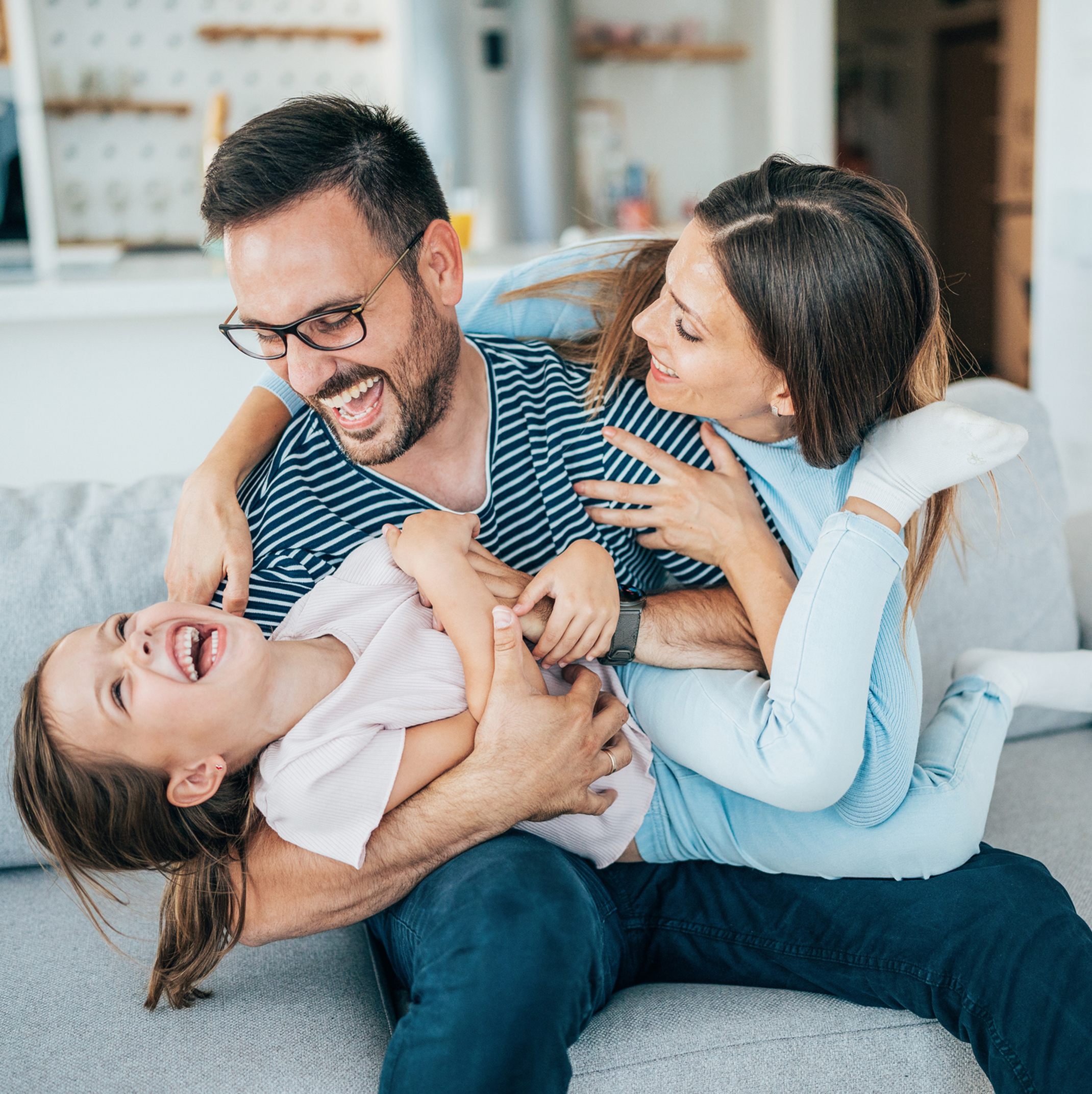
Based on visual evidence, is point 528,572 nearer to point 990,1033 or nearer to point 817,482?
point 817,482

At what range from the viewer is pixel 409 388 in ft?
4.75

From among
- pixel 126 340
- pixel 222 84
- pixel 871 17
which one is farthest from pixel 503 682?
pixel 871 17

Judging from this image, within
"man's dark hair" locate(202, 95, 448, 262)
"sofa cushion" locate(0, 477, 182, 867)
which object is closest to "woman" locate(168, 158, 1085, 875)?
"man's dark hair" locate(202, 95, 448, 262)

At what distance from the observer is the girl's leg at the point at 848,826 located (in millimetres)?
1321

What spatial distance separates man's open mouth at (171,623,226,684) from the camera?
1.25m

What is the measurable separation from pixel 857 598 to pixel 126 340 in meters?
1.82

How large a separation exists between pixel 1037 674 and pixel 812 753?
560 mm

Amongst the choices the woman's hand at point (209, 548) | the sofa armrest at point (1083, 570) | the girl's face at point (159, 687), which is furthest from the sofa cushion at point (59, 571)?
the sofa armrest at point (1083, 570)

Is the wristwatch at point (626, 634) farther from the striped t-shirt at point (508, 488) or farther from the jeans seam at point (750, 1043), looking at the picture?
the jeans seam at point (750, 1043)

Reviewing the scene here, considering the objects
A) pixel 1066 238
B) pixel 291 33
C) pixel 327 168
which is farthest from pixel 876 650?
pixel 291 33

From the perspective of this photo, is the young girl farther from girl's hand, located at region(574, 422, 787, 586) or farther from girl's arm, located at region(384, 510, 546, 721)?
girl's hand, located at region(574, 422, 787, 586)

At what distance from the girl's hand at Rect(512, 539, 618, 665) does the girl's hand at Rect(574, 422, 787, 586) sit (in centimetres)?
14

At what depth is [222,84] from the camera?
4.95 meters

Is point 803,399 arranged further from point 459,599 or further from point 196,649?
point 196,649
